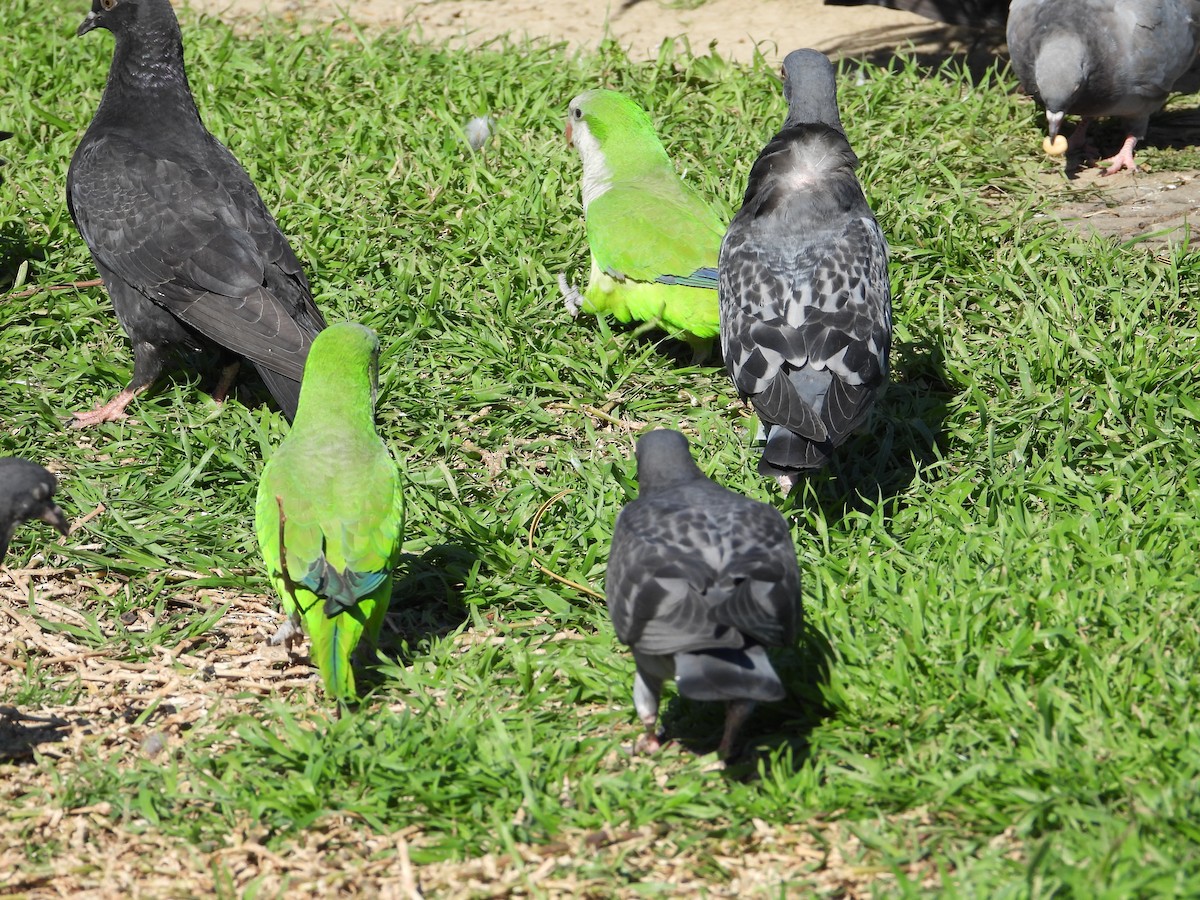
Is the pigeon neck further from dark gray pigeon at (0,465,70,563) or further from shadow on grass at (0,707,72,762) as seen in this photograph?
shadow on grass at (0,707,72,762)

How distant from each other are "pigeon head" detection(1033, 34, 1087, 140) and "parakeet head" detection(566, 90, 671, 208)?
2.39 meters

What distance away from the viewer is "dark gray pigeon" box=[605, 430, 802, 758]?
3252mm

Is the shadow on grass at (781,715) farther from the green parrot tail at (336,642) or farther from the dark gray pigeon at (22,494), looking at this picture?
the dark gray pigeon at (22,494)

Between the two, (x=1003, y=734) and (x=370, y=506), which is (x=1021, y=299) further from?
(x=370, y=506)

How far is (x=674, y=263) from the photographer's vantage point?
17.9 ft

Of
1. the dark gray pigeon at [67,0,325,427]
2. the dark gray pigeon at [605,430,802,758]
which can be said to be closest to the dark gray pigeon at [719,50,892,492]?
the dark gray pigeon at [605,430,802,758]

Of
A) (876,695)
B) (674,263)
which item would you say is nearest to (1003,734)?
(876,695)

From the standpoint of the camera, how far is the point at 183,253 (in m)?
5.45

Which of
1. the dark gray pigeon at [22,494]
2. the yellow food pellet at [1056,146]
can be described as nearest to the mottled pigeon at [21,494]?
the dark gray pigeon at [22,494]

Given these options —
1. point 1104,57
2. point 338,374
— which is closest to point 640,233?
point 338,374

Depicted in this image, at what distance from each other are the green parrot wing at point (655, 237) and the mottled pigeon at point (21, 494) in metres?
2.61

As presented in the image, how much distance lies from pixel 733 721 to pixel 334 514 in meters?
1.38

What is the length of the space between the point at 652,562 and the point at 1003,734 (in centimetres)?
111

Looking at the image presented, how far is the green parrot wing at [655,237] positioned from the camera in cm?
545
